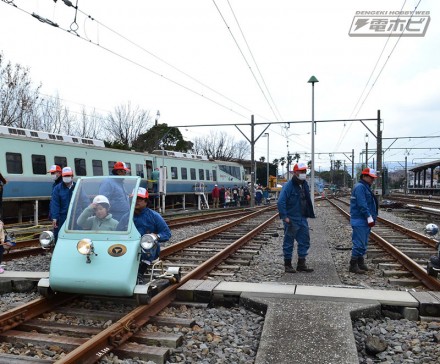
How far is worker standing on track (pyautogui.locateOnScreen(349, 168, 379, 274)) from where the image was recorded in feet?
23.6

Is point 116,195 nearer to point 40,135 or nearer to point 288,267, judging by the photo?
point 288,267

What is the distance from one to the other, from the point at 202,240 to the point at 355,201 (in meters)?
4.88

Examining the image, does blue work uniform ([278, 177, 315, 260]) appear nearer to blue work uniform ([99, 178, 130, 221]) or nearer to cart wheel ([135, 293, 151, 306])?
blue work uniform ([99, 178, 130, 221])

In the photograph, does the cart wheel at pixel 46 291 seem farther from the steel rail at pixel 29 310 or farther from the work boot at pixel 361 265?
the work boot at pixel 361 265

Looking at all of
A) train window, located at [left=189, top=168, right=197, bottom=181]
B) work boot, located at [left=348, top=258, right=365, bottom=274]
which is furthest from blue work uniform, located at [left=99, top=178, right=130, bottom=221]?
train window, located at [left=189, top=168, right=197, bottom=181]

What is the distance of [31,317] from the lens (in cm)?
466

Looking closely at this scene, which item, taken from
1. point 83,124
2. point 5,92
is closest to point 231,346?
point 5,92

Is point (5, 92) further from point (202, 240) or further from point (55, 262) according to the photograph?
point (55, 262)

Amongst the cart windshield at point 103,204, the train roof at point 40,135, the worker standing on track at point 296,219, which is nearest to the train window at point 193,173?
the train roof at point 40,135

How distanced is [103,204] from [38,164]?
43.9 feet

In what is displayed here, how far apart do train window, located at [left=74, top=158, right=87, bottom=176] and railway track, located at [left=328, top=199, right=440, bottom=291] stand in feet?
41.8

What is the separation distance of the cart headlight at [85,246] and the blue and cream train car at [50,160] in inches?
486

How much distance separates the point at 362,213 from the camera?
7.20 m

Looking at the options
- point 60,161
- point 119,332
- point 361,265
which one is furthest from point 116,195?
point 60,161
